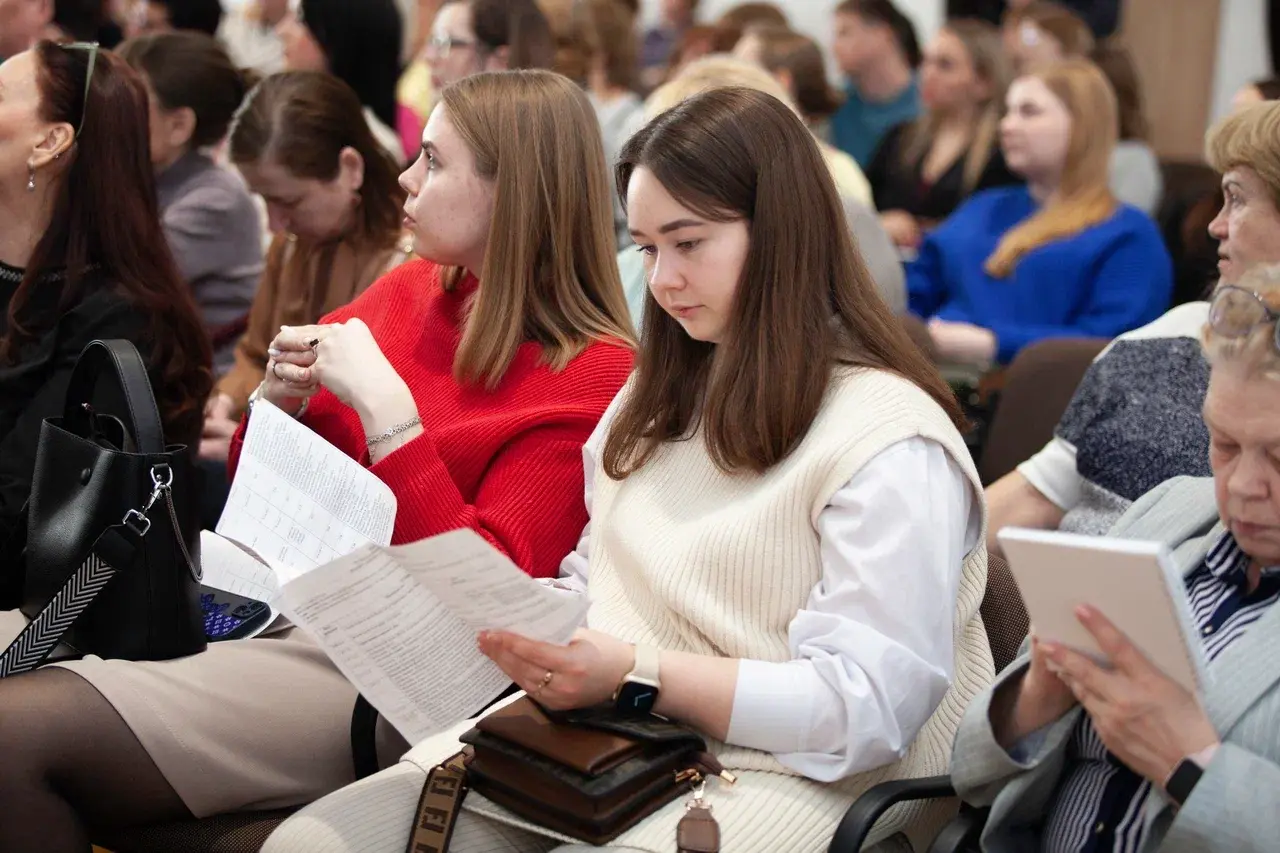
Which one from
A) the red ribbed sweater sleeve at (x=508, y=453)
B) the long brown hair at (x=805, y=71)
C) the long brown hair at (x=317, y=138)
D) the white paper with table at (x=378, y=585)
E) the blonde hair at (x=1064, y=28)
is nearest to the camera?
the white paper with table at (x=378, y=585)

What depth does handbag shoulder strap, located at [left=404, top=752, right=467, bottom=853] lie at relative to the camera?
1767 millimetres

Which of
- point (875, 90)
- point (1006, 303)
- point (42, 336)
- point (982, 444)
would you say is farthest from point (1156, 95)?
point (42, 336)

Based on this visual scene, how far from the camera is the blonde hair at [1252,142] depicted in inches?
86.2

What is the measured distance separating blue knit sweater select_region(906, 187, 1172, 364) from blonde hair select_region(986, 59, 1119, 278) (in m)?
0.04

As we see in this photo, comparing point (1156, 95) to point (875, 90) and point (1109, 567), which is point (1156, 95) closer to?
point (875, 90)

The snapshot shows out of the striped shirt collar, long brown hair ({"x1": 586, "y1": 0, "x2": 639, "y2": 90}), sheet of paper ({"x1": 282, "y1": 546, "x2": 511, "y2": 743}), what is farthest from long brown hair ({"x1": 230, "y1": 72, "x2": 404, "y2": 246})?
long brown hair ({"x1": 586, "y1": 0, "x2": 639, "y2": 90})

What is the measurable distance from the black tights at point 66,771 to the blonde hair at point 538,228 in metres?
0.77

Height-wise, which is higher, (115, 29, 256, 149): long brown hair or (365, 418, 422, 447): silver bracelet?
(115, 29, 256, 149): long brown hair

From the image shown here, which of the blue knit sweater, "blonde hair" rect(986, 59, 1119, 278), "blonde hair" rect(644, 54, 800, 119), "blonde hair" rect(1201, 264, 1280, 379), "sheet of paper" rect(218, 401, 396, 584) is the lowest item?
the blue knit sweater

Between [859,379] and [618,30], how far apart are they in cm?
503

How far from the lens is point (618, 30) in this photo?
259 inches

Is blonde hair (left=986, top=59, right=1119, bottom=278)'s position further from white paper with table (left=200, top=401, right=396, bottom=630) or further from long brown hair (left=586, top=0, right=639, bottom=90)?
white paper with table (left=200, top=401, right=396, bottom=630)

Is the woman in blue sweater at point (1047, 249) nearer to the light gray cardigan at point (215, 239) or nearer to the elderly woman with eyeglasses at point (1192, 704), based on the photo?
the light gray cardigan at point (215, 239)

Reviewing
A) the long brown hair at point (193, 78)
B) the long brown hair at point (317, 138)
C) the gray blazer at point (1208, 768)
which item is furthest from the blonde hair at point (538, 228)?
the long brown hair at point (193, 78)
